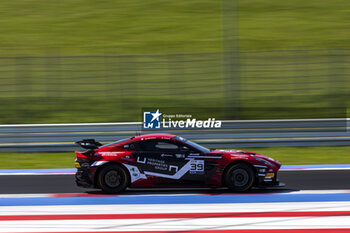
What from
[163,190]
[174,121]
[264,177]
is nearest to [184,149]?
[163,190]

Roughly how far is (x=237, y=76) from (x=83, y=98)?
5.26 m

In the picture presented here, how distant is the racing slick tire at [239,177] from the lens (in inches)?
347

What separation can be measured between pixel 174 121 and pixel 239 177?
5.92 metres

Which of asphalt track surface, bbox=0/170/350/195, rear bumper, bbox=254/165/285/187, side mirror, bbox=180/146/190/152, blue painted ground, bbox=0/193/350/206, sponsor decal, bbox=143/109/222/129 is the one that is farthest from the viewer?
sponsor decal, bbox=143/109/222/129

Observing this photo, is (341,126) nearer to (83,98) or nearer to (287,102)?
(287,102)

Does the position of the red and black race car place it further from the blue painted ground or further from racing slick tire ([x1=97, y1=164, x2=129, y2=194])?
the blue painted ground

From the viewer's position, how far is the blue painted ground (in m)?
8.51

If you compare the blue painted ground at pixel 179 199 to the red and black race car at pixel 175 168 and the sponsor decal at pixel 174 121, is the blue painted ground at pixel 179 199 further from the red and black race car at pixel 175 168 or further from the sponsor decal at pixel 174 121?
the sponsor decal at pixel 174 121

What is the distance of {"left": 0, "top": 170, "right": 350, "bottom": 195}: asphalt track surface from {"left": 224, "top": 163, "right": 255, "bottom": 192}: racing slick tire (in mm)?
310

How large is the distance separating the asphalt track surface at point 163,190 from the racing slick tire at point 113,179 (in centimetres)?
32

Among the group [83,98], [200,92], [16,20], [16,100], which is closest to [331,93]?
[200,92]

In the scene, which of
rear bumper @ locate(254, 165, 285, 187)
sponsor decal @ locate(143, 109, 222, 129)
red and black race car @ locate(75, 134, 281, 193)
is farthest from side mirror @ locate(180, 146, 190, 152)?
sponsor decal @ locate(143, 109, 222, 129)

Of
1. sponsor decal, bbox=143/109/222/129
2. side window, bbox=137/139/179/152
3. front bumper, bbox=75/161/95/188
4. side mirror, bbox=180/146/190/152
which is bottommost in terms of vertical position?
front bumper, bbox=75/161/95/188

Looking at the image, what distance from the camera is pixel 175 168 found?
8.80 metres
